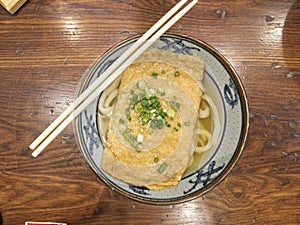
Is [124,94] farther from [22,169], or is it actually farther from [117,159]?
[22,169]

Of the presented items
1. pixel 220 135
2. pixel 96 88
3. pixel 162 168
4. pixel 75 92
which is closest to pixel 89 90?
pixel 96 88

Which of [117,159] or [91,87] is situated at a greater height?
[91,87]

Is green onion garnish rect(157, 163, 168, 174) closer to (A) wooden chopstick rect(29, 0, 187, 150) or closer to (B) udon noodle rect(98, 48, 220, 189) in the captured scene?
(B) udon noodle rect(98, 48, 220, 189)

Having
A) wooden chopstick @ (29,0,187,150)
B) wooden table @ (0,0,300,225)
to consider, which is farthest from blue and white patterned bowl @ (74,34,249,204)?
wooden table @ (0,0,300,225)

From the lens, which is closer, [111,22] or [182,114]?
[182,114]

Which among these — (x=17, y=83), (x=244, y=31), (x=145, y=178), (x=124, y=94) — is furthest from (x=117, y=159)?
(x=244, y=31)

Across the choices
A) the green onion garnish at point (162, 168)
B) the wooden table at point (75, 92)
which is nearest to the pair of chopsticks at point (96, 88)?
the wooden table at point (75, 92)
